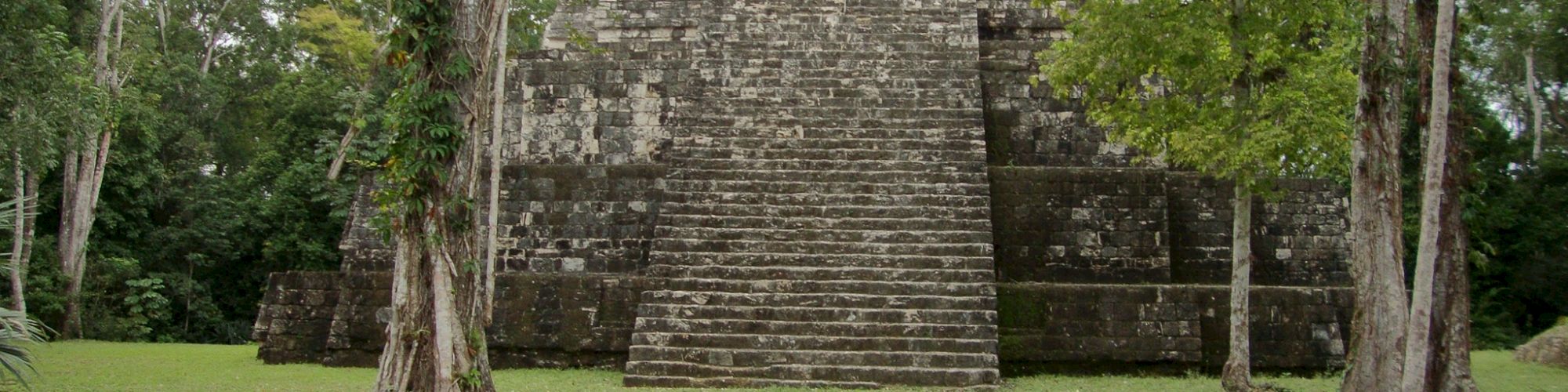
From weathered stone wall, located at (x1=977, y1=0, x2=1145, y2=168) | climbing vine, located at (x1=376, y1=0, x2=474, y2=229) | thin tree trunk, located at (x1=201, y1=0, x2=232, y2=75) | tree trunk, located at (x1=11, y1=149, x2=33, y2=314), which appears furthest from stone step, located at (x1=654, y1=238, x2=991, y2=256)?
thin tree trunk, located at (x1=201, y1=0, x2=232, y2=75)

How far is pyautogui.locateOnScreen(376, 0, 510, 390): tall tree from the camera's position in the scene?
723 centimetres

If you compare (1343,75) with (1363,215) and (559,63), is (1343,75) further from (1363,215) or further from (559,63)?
(559,63)

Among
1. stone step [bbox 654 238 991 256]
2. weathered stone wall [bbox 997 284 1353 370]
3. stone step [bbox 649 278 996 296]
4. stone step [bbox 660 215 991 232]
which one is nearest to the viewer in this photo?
stone step [bbox 649 278 996 296]

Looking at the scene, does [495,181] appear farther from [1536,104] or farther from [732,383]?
[1536,104]

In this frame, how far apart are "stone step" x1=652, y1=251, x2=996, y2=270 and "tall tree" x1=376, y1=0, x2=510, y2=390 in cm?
337

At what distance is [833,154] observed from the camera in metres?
11.8

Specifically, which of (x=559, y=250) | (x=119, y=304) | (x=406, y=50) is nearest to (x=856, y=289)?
(x=559, y=250)

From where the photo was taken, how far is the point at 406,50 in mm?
7340

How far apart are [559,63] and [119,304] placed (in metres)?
10.5

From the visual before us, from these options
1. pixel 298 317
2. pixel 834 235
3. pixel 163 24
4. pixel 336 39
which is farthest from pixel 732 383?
pixel 163 24

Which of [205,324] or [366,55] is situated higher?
[366,55]

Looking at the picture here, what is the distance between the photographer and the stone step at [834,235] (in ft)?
35.4

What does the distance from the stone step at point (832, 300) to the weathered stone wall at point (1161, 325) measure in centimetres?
59

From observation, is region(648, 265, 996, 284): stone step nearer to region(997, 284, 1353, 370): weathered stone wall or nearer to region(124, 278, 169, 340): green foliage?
region(997, 284, 1353, 370): weathered stone wall
